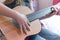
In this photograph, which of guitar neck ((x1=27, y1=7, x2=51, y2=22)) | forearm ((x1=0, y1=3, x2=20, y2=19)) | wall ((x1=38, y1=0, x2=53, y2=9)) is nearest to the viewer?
forearm ((x1=0, y1=3, x2=20, y2=19))

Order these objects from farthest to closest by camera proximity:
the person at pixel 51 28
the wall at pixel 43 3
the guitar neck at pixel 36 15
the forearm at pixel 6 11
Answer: the wall at pixel 43 3, the person at pixel 51 28, the guitar neck at pixel 36 15, the forearm at pixel 6 11

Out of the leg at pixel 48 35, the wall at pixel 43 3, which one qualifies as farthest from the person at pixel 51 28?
the wall at pixel 43 3

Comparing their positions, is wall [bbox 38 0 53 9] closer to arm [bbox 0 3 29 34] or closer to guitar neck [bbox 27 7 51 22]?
guitar neck [bbox 27 7 51 22]

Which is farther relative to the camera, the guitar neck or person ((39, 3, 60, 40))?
person ((39, 3, 60, 40))

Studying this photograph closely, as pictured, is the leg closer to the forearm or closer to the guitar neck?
the guitar neck

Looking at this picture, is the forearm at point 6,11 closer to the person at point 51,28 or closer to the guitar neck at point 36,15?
the guitar neck at point 36,15

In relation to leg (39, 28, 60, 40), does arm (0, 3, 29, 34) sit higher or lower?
higher

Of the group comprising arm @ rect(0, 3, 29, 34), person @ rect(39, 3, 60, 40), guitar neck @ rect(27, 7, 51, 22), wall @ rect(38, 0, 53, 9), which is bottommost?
wall @ rect(38, 0, 53, 9)

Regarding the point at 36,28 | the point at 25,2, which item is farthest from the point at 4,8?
the point at 25,2

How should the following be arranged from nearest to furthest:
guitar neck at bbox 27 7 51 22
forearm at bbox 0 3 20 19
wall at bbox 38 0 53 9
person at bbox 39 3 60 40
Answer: forearm at bbox 0 3 20 19
guitar neck at bbox 27 7 51 22
person at bbox 39 3 60 40
wall at bbox 38 0 53 9

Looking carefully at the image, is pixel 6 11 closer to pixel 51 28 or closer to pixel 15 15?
pixel 15 15


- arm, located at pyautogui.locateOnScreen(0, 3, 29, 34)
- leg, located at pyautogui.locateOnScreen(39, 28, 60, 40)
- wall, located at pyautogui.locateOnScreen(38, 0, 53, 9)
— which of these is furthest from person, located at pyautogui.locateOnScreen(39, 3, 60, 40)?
wall, located at pyautogui.locateOnScreen(38, 0, 53, 9)

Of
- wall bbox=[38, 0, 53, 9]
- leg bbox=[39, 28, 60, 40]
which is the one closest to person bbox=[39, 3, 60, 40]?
leg bbox=[39, 28, 60, 40]

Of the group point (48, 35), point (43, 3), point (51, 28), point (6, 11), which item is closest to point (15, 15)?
point (6, 11)
